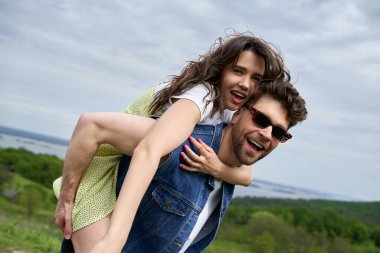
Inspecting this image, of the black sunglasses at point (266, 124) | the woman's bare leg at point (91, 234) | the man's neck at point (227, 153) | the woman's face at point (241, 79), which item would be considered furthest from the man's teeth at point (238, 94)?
the woman's bare leg at point (91, 234)

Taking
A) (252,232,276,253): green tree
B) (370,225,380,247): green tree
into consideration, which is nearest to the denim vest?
(252,232,276,253): green tree

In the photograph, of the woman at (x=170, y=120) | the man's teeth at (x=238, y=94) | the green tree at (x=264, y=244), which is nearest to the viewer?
the woman at (x=170, y=120)

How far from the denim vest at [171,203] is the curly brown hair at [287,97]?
33cm

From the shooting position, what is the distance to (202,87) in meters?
2.43

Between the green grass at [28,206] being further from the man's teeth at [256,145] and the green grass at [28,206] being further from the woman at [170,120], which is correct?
the man's teeth at [256,145]

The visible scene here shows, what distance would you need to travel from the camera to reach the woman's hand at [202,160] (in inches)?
89.8

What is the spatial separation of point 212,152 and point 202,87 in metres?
0.32

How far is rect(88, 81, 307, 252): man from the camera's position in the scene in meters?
2.28

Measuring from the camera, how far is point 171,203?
2271 millimetres

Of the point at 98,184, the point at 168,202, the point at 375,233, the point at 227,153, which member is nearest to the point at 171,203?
the point at 168,202

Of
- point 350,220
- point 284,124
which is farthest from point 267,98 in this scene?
point 350,220

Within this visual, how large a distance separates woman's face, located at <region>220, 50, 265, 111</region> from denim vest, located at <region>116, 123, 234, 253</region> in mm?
263

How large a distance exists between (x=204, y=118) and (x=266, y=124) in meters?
0.33

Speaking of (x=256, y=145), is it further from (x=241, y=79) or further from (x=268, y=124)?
(x=241, y=79)
